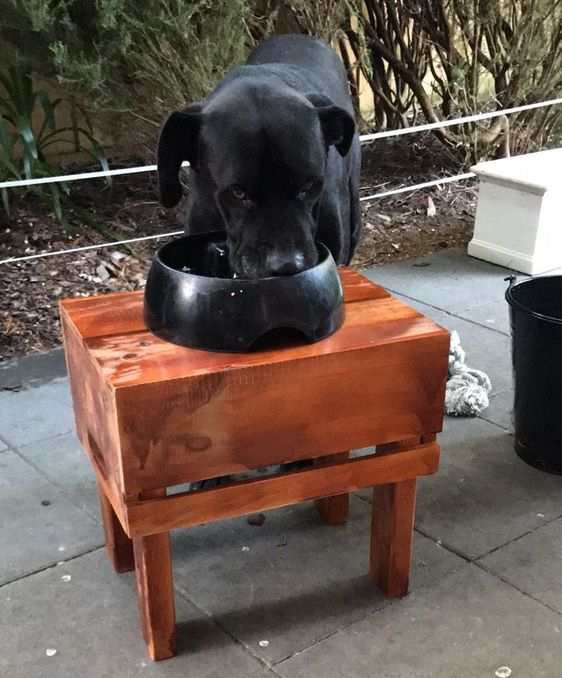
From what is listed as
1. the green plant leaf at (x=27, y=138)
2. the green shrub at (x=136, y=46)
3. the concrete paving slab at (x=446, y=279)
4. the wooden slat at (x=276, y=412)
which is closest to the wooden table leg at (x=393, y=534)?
the wooden slat at (x=276, y=412)

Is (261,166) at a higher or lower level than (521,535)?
higher

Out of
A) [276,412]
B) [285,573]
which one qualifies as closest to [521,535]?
[285,573]

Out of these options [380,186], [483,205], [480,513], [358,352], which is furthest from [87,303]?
[380,186]

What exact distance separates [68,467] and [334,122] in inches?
47.5

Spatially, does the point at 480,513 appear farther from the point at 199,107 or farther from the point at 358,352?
the point at 199,107

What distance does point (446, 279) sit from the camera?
12.2 ft

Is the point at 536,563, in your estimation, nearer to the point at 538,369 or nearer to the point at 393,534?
the point at 393,534

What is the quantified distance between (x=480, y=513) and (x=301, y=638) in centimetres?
65

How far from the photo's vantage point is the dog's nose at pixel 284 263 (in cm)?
173

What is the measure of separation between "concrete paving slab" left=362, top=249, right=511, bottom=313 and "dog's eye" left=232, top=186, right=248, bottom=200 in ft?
5.53

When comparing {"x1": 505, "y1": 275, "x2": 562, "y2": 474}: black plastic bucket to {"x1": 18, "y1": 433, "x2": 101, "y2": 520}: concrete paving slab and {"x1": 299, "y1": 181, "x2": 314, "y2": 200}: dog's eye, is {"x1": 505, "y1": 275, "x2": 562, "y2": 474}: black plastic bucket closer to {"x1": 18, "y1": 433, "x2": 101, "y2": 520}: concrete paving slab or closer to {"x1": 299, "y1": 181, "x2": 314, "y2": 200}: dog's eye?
{"x1": 299, "y1": 181, "x2": 314, "y2": 200}: dog's eye

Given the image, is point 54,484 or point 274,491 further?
point 54,484

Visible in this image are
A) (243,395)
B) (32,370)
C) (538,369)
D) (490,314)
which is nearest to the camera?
(243,395)

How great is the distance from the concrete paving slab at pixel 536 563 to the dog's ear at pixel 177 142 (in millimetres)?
1233
